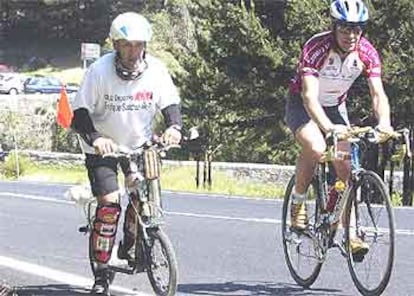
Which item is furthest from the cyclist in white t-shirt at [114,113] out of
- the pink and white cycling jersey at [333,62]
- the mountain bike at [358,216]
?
the mountain bike at [358,216]

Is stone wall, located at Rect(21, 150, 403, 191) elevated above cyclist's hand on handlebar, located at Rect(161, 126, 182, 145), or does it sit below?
below

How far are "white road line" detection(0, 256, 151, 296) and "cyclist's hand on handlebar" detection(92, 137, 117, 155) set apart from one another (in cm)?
123

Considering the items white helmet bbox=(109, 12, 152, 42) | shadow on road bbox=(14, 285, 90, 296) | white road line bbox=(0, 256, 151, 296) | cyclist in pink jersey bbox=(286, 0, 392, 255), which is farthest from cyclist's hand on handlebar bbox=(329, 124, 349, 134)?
shadow on road bbox=(14, 285, 90, 296)

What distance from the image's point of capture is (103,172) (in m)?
6.74

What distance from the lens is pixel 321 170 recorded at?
727 cm

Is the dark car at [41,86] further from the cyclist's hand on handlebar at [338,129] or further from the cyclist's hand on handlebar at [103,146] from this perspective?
the cyclist's hand on handlebar at [338,129]

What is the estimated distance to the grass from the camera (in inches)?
1048

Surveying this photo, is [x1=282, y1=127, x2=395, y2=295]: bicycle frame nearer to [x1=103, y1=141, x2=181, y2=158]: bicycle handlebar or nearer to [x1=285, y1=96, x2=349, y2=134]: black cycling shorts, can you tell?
[x1=285, y1=96, x2=349, y2=134]: black cycling shorts

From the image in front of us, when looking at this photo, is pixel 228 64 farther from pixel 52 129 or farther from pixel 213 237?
A: pixel 52 129

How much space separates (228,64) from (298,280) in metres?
23.9

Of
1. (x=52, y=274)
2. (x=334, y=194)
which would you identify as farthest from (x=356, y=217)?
(x=52, y=274)

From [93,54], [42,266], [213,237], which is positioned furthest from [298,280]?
[93,54]

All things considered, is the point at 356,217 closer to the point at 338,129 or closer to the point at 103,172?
the point at 338,129

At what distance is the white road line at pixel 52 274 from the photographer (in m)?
7.47
